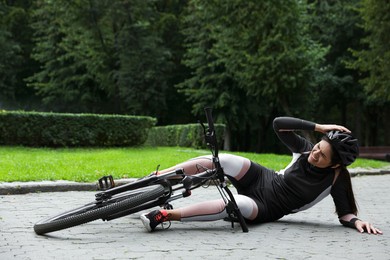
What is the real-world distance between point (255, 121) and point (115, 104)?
31.6 feet

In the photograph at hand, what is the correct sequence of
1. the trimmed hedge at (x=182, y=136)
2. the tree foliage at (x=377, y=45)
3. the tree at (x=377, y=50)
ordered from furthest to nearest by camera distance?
the tree foliage at (x=377, y=45)
the tree at (x=377, y=50)
the trimmed hedge at (x=182, y=136)

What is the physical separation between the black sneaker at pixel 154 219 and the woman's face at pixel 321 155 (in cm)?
163

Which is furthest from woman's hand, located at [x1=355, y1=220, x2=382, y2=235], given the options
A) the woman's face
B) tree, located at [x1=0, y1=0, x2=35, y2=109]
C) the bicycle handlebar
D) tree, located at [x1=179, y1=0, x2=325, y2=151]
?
tree, located at [x1=0, y1=0, x2=35, y2=109]

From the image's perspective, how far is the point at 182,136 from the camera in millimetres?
24156

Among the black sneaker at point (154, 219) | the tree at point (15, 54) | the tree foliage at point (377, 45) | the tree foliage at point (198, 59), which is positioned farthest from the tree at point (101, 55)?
the black sneaker at point (154, 219)

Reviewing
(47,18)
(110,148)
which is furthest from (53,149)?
(47,18)

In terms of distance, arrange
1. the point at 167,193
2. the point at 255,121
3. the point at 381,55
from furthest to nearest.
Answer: the point at 255,121 < the point at 381,55 < the point at 167,193

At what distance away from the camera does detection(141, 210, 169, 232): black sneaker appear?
17.6ft

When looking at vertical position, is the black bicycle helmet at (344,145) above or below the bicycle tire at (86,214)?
above

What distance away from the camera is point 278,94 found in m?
24.6

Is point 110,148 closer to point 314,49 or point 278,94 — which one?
point 278,94

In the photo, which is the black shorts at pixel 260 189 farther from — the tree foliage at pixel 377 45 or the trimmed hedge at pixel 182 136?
the tree foliage at pixel 377 45

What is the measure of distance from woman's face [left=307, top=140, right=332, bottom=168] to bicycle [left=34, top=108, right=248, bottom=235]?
95cm

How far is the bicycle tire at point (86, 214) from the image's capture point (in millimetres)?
5172
